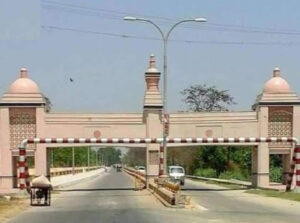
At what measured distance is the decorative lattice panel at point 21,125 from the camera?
49156mm

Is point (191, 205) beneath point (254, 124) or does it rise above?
beneath

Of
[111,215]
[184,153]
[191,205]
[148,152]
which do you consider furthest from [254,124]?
[184,153]

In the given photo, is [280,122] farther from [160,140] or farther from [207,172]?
[207,172]

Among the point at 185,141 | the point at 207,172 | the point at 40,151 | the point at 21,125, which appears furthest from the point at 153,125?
the point at 207,172

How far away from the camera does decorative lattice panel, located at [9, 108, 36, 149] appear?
4916 cm

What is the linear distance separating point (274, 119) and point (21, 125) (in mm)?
18203

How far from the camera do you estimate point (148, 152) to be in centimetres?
4938

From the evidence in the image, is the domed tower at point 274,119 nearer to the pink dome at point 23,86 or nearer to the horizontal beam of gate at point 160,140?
the horizontal beam of gate at point 160,140

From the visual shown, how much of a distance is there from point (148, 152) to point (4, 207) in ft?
69.6

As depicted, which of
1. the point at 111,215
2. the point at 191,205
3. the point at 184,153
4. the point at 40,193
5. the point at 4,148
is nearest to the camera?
the point at 111,215

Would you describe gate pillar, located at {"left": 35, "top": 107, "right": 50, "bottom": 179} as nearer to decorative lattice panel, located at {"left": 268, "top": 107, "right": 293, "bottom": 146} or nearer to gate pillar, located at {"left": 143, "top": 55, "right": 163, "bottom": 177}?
gate pillar, located at {"left": 143, "top": 55, "right": 163, "bottom": 177}

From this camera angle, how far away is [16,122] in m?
49.3

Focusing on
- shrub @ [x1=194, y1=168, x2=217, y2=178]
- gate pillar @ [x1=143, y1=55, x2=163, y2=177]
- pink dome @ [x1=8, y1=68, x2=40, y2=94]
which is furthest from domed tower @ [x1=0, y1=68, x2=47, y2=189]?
shrub @ [x1=194, y1=168, x2=217, y2=178]

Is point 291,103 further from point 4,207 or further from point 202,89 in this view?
point 202,89
